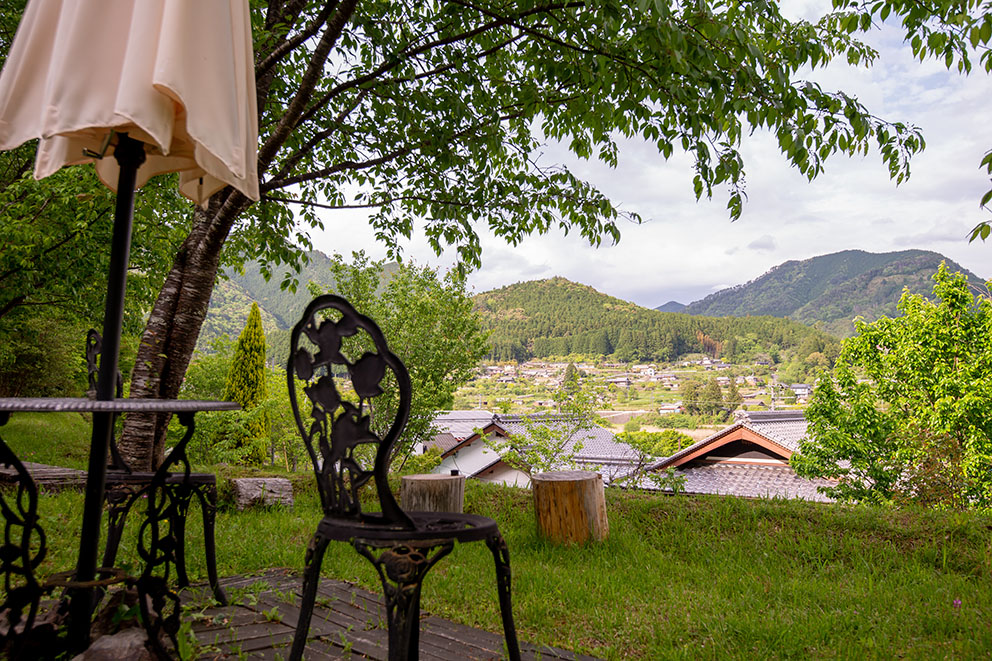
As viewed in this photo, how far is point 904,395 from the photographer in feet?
62.8

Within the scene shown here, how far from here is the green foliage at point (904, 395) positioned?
667 inches

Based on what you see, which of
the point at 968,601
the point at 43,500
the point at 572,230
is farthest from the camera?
the point at 572,230

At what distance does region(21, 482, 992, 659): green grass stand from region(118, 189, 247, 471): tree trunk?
0.68 meters

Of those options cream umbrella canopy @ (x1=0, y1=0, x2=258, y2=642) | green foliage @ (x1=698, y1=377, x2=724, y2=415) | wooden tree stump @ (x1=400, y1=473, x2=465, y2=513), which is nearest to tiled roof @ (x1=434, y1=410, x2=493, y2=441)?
green foliage @ (x1=698, y1=377, x2=724, y2=415)

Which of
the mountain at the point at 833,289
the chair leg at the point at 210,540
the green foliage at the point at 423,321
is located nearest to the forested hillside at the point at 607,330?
the mountain at the point at 833,289

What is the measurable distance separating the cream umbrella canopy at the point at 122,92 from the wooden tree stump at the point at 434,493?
2.66m

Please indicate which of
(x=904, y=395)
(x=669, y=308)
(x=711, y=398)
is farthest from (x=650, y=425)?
(x=904, y=395)

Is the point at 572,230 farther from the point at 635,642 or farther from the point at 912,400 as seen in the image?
the point at 912,400

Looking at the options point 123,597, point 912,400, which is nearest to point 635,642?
point 123,597

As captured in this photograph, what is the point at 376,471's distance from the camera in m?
1.55

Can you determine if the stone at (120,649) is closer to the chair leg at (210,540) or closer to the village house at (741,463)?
the chair leg at (210,540)

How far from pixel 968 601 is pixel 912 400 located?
19342 millimetres

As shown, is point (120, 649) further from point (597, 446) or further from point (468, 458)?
point (468, 458)

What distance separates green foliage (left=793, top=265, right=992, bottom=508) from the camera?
16.9 meters
